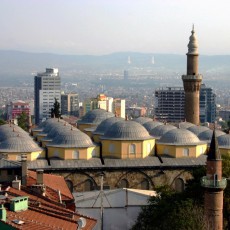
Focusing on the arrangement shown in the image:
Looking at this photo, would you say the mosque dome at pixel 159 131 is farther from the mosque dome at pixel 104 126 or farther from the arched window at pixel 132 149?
the arched window at pixel 132 149

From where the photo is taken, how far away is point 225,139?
4025 cm

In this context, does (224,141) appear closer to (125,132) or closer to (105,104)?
(125,132)

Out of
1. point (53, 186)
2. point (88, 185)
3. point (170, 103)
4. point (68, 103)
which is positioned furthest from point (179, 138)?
point (68, 103)

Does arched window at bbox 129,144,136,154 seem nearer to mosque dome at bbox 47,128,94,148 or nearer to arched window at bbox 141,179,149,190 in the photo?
arched window at bbox 141,179,149,190

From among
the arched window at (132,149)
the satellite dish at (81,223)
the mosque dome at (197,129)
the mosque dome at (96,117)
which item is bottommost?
the satellite dish at (81,223)

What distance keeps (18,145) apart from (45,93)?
13686 centimetres

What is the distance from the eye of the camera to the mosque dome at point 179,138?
3931cm

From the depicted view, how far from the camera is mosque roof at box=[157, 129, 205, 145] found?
39.3 metres

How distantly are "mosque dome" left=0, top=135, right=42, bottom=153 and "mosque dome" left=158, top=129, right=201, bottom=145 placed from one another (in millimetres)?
7687

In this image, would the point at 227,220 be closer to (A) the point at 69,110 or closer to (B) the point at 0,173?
(B) the point at 0,173

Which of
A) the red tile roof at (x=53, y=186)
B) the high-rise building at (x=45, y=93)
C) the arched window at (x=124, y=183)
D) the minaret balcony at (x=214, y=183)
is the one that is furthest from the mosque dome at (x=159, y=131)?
the high-rise building at (x=45, y=93)

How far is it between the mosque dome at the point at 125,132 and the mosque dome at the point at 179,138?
3.54ft

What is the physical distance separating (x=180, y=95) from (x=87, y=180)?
326 ft

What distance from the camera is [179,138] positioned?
3934 centimetres
